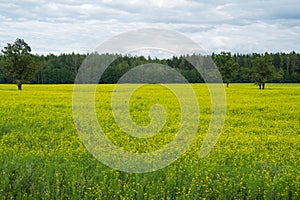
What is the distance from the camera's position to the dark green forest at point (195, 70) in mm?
69062

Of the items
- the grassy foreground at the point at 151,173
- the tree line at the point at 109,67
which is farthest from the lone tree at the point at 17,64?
the grassy foreground at the point at 151,173

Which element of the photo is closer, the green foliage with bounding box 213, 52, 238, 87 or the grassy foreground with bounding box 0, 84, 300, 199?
the grassy foreground with bounding box 0, 84, 300, 199

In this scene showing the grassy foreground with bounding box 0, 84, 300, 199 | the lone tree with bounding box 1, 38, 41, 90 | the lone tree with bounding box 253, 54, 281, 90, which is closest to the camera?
the grassy foreground with bounding box 0, 84, 300, 199

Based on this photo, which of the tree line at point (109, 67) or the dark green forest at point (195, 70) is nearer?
the tree line at point (109, 67)

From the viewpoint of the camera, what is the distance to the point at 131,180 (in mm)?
9672

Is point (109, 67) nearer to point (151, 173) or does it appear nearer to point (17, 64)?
point (17, 64)

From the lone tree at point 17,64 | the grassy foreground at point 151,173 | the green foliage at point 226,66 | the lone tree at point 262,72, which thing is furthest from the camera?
the green foliage at point 226,66

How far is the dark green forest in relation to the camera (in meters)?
69.1

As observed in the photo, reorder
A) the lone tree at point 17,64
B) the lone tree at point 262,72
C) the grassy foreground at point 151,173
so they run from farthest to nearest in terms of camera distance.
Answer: the lone tree at point 262,72 < the lone tree at point 17,64 < the grassy foreground at point 151,173

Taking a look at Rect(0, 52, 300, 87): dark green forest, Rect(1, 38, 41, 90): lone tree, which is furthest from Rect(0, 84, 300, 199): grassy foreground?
Rect(1, 38, 41, 90): lone tree

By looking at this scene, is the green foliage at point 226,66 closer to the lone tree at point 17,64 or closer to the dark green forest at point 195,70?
the dark green forest at point 195,70

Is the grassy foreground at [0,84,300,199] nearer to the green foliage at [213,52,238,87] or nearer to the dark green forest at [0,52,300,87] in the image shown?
the dark green forest at [0,52,300,87]

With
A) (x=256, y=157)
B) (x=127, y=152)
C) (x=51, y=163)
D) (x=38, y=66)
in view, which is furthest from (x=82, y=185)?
(x=38, y=66)

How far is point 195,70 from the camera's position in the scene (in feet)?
327
